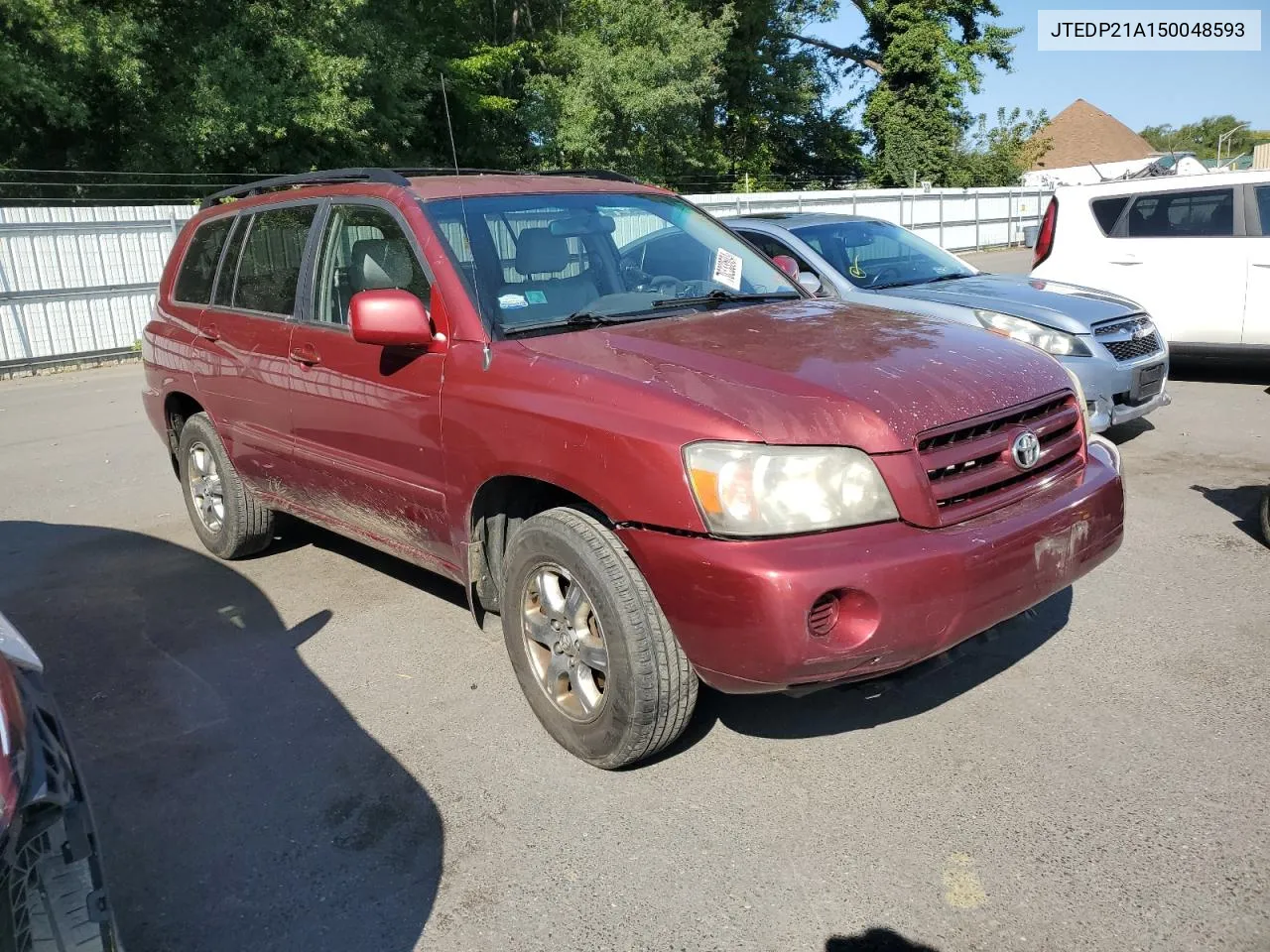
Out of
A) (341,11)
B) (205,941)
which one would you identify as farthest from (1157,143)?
(205,941)

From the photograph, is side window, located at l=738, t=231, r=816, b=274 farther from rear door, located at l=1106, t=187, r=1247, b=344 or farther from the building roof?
the building roof

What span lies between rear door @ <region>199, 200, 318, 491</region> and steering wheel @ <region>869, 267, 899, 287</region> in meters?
4.25

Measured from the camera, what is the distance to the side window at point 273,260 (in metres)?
4.57

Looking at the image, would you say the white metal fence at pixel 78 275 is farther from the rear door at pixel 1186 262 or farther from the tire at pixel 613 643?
the tire at pixel 613 643

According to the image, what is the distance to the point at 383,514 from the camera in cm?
413

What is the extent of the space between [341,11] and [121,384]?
493 inches

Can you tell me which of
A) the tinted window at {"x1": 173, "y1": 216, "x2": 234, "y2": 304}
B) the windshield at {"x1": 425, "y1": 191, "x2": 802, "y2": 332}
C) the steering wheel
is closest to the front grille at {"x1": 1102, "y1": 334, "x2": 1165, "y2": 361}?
the steering wheel

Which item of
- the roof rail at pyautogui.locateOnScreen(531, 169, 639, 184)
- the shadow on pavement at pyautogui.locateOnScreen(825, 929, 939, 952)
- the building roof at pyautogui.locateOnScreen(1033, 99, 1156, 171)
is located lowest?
the shadow on pavement at pyautogui.locateOnScreen(825, 929, 939, 952)

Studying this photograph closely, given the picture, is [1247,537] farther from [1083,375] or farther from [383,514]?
[383,514]

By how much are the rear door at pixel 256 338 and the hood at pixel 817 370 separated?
1652 millimetres

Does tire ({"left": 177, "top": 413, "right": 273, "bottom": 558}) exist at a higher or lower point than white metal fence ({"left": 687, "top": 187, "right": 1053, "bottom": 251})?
lower

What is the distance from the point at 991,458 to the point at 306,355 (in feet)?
9.26

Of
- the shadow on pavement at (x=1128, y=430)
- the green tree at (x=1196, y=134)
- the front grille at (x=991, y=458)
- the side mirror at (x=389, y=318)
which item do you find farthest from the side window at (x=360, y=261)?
the green tree at (x=1196, y=134)

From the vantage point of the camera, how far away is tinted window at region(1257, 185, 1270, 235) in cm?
846
